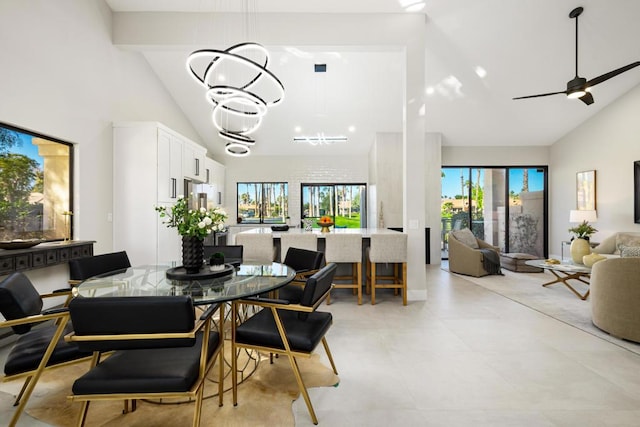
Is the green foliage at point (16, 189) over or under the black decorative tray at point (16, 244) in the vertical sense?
over

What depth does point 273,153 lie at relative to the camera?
27.0ft

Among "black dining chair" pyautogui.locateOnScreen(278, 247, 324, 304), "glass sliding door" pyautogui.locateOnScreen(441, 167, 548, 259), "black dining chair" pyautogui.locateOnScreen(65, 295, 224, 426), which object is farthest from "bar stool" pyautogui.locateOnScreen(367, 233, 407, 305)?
"glass sliding door" pyautogui.locateOnScreen(441, 167, 548, 259)

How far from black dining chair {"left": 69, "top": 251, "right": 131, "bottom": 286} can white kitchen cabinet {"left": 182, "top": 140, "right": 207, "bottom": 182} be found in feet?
9.42

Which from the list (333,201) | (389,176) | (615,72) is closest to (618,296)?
(615,72)

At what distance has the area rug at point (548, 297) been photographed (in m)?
3.31

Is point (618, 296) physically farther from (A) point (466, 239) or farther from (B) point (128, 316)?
(B) point (128, 316)

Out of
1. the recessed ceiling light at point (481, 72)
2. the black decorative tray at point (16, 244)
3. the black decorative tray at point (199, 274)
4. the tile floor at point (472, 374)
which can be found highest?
the recessed ceiling light at point (481, 72)

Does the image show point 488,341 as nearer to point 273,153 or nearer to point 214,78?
point 214,78

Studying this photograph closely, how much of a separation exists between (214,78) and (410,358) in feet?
18.5

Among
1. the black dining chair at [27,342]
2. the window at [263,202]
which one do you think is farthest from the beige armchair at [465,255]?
the black dining chair at [27,342]

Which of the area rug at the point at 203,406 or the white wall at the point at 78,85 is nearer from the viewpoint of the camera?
the area rug at the point at 203,406

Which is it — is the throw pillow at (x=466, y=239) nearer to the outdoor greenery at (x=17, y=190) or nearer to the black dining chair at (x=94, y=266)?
the black dining chair at (x=94, y=266)

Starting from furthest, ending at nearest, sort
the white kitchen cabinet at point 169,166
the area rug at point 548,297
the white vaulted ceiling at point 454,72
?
the white kitchen cabinet at point 169,166, the white vaulted ceiling at point 454,72, the area rug at point 548,297

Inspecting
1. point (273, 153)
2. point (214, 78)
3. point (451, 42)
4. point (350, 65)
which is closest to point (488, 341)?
point (451, 42)
